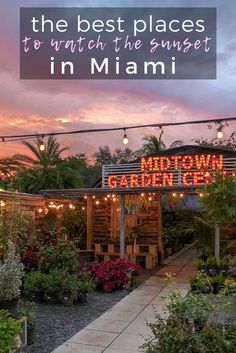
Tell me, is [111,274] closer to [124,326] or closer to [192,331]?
[124,326]

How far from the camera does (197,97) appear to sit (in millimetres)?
13047

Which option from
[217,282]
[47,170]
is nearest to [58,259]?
[217,282]

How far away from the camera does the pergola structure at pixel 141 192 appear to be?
43.1ft

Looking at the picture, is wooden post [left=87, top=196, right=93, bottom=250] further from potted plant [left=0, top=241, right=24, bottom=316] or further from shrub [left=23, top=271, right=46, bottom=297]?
potted plant [left=0, top=241, right=24, bottom=316]

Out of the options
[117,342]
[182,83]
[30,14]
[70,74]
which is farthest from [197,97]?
[117,342]

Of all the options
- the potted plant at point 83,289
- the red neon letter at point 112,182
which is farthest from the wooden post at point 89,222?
the potted plant at point 83,289

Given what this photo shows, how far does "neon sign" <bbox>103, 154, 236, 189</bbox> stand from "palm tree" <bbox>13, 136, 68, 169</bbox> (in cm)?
829

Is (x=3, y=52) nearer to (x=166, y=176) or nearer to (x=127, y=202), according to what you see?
(x=166, y=176)

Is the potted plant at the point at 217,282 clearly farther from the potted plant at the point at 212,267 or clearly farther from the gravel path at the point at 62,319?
the gravel path at the point at 62,319

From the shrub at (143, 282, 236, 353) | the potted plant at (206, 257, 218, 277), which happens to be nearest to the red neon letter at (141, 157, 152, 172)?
the potted plant at (206, 257, 218, 277)

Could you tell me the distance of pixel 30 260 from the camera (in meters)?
10.6

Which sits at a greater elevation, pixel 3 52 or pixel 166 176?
pixel 3 52

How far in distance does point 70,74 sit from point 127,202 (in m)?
7.71

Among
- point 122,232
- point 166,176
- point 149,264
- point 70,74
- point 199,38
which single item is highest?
point 199,38
